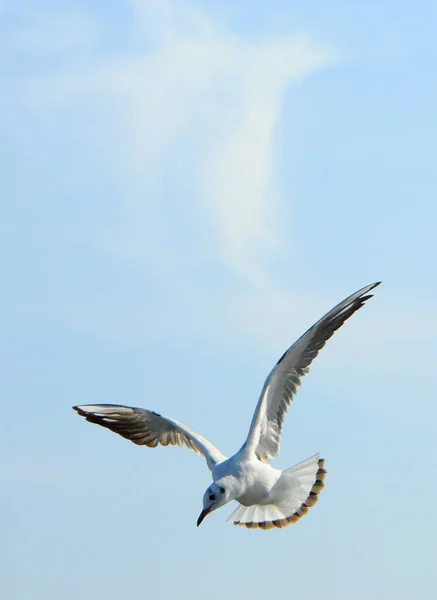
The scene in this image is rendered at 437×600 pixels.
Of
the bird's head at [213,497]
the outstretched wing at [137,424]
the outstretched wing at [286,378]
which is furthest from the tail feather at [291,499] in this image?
the bird's head at [213,497]

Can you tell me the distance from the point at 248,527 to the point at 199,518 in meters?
1.90

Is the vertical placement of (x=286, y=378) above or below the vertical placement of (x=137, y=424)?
below

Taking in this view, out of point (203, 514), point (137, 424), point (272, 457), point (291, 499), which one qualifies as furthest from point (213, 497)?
point (137, 424)

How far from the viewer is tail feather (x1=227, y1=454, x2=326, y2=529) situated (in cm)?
1405

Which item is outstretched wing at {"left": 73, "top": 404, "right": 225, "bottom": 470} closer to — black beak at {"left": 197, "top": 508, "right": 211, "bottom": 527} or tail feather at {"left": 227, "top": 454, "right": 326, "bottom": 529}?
tail feather at {"left": 227, "top": 454, "right": 326, "bottom": 529}

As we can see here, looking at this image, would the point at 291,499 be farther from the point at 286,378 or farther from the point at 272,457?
the point at 286,378

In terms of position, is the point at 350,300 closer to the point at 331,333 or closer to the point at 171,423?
the point at 331,333

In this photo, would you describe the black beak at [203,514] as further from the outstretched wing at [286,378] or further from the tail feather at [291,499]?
the tail feather at [291,499]

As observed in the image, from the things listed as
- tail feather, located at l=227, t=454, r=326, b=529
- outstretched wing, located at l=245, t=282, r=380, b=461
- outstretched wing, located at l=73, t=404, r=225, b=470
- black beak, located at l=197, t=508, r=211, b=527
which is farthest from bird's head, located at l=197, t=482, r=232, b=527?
outstretched wing, located at l=73, t=404, r=225, b=470

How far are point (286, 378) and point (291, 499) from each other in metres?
1.61

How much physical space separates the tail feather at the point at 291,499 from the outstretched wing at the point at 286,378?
410mm

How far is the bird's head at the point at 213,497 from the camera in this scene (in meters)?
12.5

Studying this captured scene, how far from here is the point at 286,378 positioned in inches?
545

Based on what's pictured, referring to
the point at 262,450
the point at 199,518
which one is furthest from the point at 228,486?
the point at 262,450
